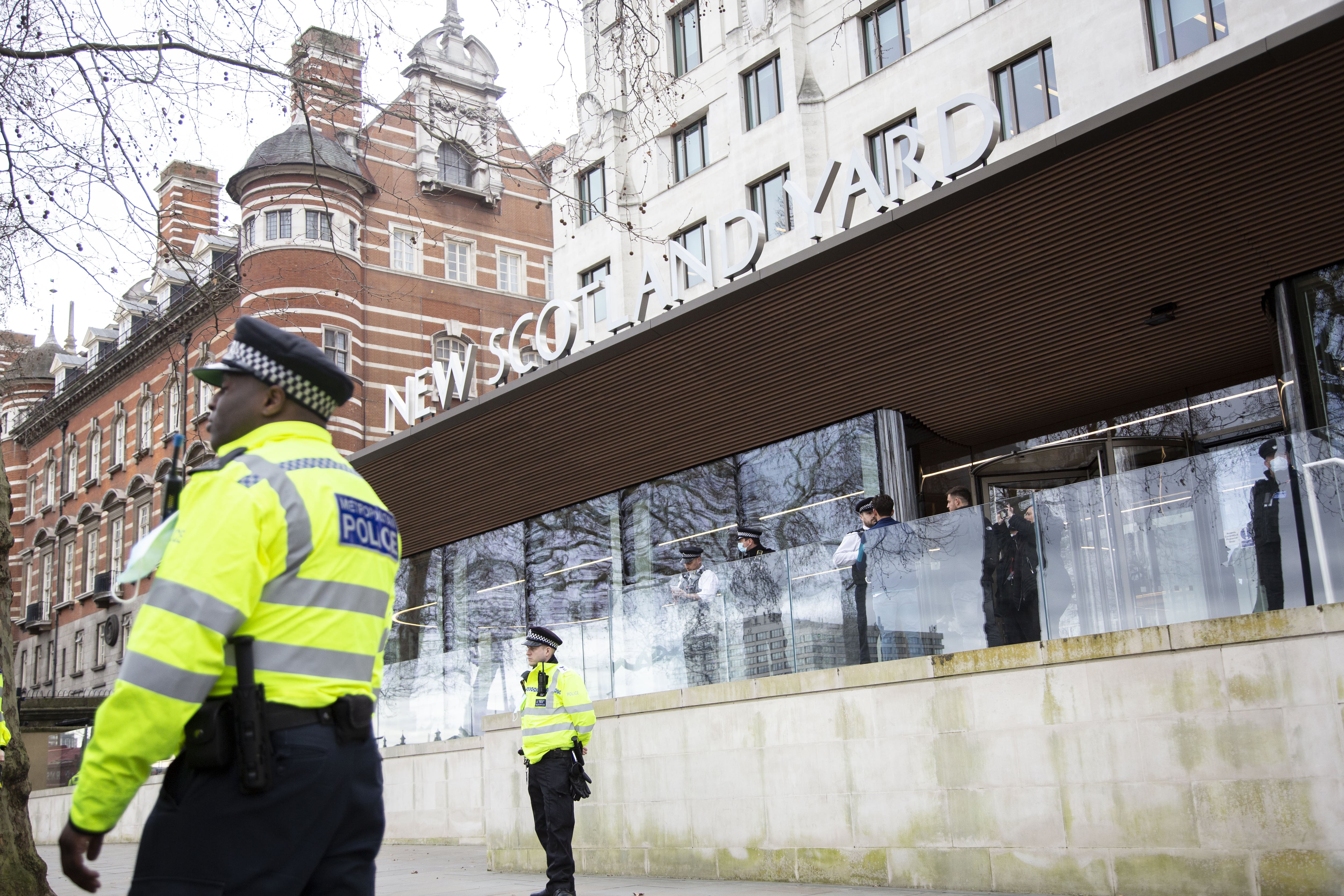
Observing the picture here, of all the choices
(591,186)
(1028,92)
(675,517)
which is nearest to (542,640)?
(675,517)

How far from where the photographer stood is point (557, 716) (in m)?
11.0

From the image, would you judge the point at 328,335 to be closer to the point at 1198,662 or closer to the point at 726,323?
the point at 726,323

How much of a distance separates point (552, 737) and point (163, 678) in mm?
8239

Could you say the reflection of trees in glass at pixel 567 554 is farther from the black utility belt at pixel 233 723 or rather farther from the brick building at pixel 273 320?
the black utility belt at pixel 233 723

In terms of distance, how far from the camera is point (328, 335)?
1554 inches

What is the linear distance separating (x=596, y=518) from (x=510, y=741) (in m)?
8.57

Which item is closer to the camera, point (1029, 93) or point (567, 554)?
point (1029, 93)

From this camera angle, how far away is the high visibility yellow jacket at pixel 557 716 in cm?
1100

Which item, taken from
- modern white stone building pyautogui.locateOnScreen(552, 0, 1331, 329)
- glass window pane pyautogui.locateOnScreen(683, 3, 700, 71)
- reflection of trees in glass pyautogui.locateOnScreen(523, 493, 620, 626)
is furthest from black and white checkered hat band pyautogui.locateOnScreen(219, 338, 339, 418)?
glass window pane pyautogui.locateOnScreen(683, 3, 700, 71)

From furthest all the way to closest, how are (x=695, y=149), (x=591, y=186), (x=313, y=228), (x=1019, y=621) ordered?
(x=313, y=228)
(x=591, y=186)
(x=695, y=149)
(x=1019, y=621)

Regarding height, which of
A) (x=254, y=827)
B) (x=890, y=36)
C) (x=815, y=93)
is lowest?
(x=254, y=827)

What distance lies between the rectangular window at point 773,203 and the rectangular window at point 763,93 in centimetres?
127

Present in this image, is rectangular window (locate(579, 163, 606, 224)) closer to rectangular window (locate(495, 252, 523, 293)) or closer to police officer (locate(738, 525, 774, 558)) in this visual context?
rectangular window (locate(495, 252, 523, 293))

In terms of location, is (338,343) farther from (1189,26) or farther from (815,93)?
(1189,26)
